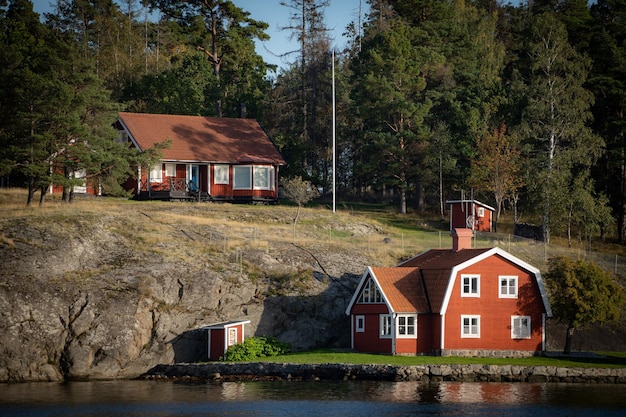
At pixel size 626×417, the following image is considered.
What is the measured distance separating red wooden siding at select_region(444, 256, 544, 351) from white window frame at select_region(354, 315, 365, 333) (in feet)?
15.5

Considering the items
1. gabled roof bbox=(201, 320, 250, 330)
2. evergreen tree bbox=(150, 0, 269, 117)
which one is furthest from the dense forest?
gabled roof bbox=(201, 320, 250, 330)

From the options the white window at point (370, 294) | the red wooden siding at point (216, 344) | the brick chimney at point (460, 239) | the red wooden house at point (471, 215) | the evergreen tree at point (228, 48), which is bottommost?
the red wooden siding at point (216, 344)

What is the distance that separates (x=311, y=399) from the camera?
4441 centimetres

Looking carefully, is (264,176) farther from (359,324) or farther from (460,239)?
(359,324)

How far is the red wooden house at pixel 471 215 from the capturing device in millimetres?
73812

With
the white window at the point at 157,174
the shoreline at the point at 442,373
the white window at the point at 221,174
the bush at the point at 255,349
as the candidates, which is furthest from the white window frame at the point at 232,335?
the white window at the point at 221,174

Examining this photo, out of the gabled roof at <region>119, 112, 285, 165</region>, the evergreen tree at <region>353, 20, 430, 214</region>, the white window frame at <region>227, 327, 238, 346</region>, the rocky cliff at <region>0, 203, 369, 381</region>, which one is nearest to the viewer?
the rocky cliff at <region>0, 203, 369, 381</region>

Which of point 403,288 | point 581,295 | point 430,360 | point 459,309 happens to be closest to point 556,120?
point 581,295

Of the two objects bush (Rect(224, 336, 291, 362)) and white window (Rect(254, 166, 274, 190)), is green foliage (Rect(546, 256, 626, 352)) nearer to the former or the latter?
bush (Rect(224, 336, 291, 362))

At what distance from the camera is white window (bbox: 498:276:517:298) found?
55.1 metres

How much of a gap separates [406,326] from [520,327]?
6530mm

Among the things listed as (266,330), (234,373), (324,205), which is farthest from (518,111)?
(234,373)

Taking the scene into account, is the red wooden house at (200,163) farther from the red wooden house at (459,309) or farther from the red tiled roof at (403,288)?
the red wooden house at (459,309)

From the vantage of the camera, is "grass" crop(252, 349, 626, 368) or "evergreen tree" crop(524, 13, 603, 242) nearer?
"grass" crop(252, 349, 626, 368)
